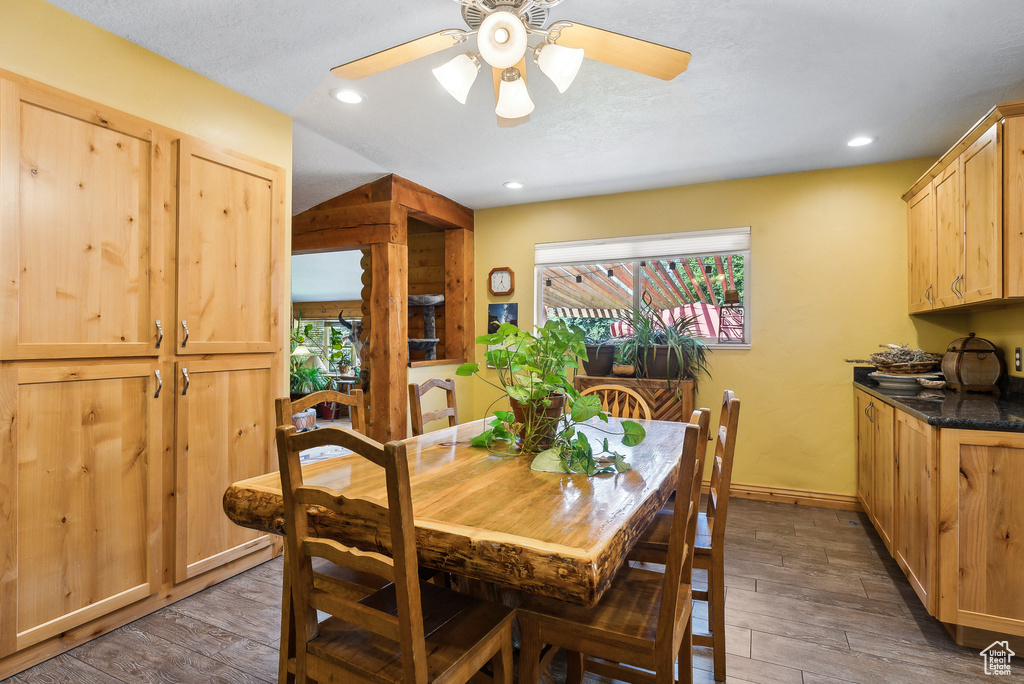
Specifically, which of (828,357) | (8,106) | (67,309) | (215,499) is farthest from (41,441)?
(828,357)

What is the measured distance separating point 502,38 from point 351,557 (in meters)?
1.45

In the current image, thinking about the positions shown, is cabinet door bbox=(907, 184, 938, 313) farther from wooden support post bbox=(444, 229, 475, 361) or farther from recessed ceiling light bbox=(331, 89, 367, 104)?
wooden support post bbox=(444, 229, 475, 361)

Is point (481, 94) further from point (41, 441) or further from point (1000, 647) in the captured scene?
point (1000, 647)

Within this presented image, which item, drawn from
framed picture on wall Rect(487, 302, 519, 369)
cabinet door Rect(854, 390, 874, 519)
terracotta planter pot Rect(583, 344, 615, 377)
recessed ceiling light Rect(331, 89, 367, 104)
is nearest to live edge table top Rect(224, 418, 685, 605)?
recessed ceiling light Rect(331, 89, 367, 104)

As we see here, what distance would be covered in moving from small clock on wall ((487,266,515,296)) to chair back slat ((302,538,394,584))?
12.3 ft

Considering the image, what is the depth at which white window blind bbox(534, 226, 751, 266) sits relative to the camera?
3.99m

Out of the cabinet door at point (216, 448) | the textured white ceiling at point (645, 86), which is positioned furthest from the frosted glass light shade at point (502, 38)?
the cabinet door at point (216, 448)

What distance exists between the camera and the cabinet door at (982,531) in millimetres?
1878

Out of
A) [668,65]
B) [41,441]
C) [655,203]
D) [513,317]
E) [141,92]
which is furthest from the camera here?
[513,317]

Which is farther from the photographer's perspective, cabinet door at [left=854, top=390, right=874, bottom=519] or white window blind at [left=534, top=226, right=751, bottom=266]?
white window blind at [left=534, top=226, right=751, bottom=266]

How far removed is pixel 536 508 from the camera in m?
1.23

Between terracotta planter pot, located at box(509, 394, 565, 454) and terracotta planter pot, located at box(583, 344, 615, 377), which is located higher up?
terracotta planter pot, located at box(583, 344, 615, 377)

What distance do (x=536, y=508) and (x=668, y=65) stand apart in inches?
56.0

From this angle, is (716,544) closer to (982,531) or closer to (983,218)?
(982,531)
